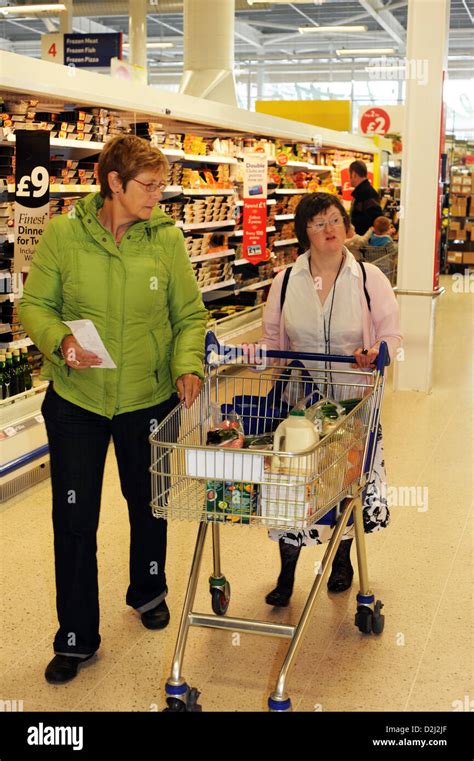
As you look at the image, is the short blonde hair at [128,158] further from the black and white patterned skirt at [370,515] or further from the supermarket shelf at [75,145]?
the supermarket shelf at [75,145]

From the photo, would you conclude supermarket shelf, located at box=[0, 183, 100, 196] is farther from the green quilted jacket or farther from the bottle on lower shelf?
the green quilted jacket

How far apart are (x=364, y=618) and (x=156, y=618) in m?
0.75

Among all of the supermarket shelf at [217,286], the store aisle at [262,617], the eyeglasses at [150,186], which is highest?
the eyeglasses at [150,186]

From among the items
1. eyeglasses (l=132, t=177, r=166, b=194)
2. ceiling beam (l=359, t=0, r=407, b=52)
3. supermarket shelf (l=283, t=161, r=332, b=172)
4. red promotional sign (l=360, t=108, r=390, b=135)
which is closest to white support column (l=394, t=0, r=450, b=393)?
supermarket shelf (l=283, t=161, r=332, b=172)

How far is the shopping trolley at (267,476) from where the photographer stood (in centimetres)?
241

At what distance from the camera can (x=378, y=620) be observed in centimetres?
330

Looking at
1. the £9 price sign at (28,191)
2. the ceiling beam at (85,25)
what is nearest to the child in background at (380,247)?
the £9 price sign at (28,191)

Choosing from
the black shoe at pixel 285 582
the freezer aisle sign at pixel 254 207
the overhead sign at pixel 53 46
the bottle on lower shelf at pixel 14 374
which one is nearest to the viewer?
the black shoe at pixel 285 582

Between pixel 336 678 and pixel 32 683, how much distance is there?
0.99 m

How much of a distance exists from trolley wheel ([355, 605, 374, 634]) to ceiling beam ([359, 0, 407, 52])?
1700cm

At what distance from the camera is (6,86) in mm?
4523

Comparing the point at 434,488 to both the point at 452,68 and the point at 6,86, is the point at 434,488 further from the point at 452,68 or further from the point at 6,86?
the point at 452,68

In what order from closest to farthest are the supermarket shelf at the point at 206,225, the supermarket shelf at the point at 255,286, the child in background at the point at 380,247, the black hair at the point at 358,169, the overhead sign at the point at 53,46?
the supermarket shelf at the point at 206,225
the child in background at the point at 380,247
the black hair at the point at 358,169
the supermarket shelf at the point at 255,286
the overhead sign at the point at 53,46

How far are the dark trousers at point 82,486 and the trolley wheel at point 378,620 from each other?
0.91m
